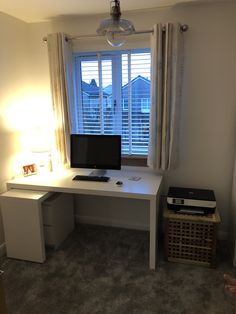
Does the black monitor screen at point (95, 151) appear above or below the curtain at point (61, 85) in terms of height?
below

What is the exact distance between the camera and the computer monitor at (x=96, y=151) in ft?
8.95

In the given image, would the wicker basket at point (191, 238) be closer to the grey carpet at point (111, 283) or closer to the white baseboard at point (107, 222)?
the grey carpet at point (111, 283)

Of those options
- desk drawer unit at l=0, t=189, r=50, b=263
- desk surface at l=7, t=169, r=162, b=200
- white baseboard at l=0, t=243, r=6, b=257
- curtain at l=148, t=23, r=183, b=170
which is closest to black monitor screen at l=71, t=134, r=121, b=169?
desk surface at l=7, t=169, r=162, b=200

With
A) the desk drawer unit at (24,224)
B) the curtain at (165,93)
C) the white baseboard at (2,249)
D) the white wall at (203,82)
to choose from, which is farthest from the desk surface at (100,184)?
the white baseboard at (2,249)

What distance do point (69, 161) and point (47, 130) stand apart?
471 mm

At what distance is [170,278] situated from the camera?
2225mm

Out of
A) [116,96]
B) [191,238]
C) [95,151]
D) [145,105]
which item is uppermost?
[116,96]

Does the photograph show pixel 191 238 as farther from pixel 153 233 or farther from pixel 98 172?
pixel 98 172

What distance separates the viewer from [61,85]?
2.76 metres

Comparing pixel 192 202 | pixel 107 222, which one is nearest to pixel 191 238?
pixel 192 202

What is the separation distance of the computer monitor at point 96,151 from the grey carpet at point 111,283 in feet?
2.76

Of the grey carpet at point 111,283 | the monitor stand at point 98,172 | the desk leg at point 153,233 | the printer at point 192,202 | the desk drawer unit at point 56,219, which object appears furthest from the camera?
the monitor stand at point 98,172

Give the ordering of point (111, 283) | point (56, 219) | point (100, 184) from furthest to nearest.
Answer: point (56, 219), point (100, 184), point (111, 283)

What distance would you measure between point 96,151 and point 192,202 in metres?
1.10
